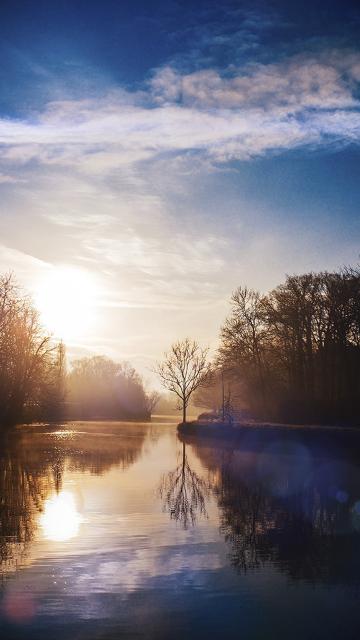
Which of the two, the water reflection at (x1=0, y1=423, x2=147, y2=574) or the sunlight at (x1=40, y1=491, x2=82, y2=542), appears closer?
the water reflection at (x1=0, y1=423, x2=147, y2=574)

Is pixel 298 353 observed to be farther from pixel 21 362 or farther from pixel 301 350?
pixel 21 362

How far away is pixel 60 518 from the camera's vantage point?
15.4 meters

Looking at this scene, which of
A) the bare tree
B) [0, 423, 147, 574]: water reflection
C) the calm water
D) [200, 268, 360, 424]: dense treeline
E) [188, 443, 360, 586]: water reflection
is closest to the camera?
the calm water

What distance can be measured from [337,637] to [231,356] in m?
54.7

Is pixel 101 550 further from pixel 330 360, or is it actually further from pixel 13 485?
pixel 330 360

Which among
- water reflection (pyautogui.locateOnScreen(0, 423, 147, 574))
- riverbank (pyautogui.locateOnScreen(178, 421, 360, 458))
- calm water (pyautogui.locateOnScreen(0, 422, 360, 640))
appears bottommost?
calm water (pyautogui.locateOnScreen(0, 422, 360, 640))

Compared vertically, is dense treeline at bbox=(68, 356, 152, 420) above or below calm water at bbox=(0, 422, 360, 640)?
above

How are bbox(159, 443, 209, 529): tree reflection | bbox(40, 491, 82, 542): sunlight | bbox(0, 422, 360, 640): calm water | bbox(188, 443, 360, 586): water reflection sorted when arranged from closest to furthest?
1. bbox(0, 422, 360, 640): calm water
2. bbox(188, 443, 360, 586): water reflection
3. bbox(40, 491, 82, 542): sunlight
4. bbox(159, 443, 209, 529): tree reflection

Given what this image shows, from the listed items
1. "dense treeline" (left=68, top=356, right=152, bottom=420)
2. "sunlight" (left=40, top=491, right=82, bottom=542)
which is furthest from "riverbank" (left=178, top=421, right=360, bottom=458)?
"dense treeline" (left=68, top=356, right=152, bottom=420)

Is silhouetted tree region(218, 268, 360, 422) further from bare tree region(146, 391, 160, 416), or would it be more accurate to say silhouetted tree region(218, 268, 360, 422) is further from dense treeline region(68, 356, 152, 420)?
bare tree region(146, 391, 160, 416)

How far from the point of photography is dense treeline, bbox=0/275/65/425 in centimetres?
5375

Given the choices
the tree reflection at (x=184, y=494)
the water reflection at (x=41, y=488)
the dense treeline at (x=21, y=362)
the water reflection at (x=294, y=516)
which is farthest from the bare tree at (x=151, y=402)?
the water reflection at (x=294, y=516)

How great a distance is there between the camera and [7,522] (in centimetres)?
1479

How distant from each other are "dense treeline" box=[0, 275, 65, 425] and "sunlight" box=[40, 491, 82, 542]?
36259mm
